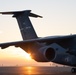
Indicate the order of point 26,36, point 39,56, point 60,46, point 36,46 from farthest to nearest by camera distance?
1. point 26,36
2. point 60,46
3. point 36,46
4. point 39,56

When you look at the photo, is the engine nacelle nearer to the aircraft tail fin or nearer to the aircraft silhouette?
the aircraft silhouette

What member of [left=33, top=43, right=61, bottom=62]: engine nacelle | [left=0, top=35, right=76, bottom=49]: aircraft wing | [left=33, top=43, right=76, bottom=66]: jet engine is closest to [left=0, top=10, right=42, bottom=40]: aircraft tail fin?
[left=33, top=43, right=76, bottom=66]: jet engine

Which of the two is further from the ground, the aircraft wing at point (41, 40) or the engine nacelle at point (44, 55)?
the aircraft wing at point (41, 40)

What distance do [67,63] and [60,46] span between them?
54.1 inches

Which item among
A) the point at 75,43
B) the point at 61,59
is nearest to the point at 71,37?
the point at 75,43

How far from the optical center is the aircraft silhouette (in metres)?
19.5

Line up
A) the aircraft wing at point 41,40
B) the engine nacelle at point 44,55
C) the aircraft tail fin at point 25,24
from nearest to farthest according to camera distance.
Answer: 1. the engine nacelle at point 44,55
2. the aircraft wing at point 41,40
3. the aircraft tail fin at point 25,24

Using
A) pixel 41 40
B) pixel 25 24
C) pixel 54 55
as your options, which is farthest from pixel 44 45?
pixel 25 24

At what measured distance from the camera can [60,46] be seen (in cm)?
2238

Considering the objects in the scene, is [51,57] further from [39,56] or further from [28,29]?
[28,29]

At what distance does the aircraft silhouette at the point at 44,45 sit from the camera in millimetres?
19531

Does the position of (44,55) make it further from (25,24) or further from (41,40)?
(25,24)

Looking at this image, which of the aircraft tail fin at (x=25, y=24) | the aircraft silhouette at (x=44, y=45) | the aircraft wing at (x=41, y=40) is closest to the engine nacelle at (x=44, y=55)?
the aircraft silhouette at (x=44, y=45)

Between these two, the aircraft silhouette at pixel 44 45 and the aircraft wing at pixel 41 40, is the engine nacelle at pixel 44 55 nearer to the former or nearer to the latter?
the aircraft silhouette at pixel 44 45
